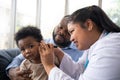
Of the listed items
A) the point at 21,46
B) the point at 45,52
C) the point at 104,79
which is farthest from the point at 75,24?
the point at 21,46

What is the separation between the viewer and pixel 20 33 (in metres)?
1.60

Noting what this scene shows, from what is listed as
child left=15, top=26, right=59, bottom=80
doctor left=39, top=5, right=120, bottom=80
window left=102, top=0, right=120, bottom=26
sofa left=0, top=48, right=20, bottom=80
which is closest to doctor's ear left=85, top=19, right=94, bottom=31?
doctor left=39, top=5, right=120, bottom=80

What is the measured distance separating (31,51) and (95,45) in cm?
50

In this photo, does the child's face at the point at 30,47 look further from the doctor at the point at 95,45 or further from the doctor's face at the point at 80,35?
the doctor's face at the point at 80,35

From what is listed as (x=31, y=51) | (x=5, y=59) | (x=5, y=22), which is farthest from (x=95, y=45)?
(x=5, y=22)

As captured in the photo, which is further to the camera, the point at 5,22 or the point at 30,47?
the point at 5,22

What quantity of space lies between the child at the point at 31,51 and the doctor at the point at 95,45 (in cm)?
24

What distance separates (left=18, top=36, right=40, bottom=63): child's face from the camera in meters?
1.50

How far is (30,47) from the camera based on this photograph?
151 centimetres

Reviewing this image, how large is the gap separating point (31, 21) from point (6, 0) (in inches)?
26.1

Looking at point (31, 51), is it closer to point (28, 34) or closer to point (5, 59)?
point (28, 34)

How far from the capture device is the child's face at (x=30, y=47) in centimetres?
150

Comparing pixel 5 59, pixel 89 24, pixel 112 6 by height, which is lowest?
pixel 5 59

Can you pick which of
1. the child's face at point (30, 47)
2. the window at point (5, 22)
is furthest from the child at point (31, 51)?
the window at point (5, 22)
